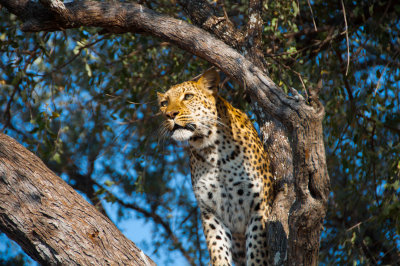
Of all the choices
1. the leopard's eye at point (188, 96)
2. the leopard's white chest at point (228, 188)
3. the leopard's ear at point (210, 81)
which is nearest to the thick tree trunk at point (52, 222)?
the leopard's white chest at point (228, 188)

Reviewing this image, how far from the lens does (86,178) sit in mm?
9117

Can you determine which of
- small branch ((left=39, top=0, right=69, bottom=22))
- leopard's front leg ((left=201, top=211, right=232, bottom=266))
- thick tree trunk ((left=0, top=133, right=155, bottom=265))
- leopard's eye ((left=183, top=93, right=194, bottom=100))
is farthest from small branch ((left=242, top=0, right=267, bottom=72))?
thick tree trunk ((left=0, top=133, right=155, bottom=265))

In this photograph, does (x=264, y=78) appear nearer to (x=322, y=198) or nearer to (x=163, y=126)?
(x=322, y=198)

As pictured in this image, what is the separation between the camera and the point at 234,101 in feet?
22.9

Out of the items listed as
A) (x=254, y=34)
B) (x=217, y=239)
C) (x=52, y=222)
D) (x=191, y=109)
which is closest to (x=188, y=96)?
(x=191, y=109)

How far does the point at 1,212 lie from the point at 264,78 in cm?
200

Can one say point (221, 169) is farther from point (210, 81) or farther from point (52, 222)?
point (52, 222)

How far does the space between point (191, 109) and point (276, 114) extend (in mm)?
1583

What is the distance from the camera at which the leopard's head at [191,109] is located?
16.1 feet

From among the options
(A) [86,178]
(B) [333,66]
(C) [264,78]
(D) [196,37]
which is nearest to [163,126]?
(D) [196,37]

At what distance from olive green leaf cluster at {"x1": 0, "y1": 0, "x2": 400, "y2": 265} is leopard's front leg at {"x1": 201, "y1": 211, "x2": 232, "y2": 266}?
1.13 meters

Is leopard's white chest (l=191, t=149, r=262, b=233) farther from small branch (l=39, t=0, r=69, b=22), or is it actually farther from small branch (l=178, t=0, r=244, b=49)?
small branch (l=39, t=0, r=69, b=22)

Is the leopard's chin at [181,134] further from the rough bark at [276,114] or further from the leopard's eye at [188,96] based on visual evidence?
the rough bark at [276,114]

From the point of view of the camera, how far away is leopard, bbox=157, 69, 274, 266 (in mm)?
4902
